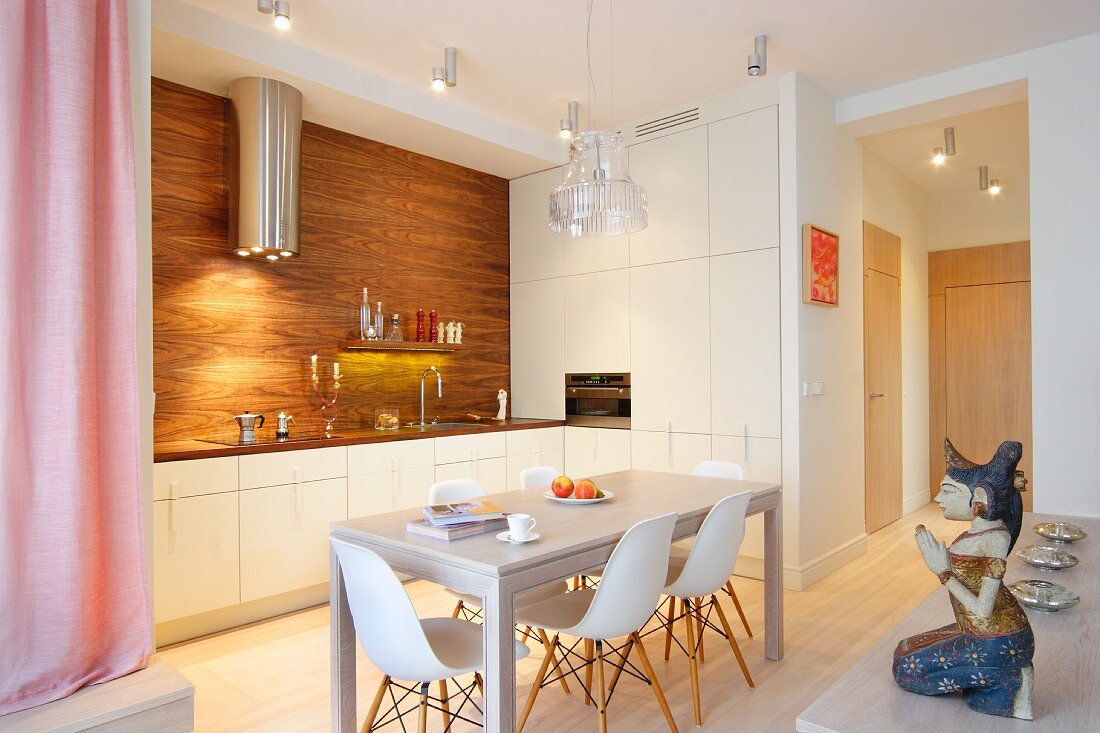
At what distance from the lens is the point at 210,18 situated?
3363 mm

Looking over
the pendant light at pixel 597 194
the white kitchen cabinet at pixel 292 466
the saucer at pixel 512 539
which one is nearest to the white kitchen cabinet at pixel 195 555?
the white kitchen cabinet at pixel 292 466

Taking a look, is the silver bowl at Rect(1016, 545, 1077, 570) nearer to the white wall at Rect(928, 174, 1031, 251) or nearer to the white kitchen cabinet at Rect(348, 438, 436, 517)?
the white kitchen cabinet at Rect(348, 438, 436, 517)

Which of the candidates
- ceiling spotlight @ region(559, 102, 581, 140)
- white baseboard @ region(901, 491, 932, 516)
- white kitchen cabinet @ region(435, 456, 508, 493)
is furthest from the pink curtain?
white baseboard @ region(901, 491, 932, 516)

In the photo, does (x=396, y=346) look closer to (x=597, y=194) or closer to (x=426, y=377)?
(x=426, y=377)

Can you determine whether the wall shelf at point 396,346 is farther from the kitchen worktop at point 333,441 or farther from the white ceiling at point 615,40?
the white ceiling at point 615,40

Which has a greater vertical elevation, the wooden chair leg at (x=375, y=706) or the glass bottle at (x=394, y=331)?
the glass bottle at (x=394, y=331)

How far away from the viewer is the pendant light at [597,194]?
3086mm

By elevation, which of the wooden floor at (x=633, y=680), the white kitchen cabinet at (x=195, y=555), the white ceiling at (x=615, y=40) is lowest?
the wooden floor at (x=633, y=680)

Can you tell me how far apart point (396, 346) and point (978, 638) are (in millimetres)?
3902

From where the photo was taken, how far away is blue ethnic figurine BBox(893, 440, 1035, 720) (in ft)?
3.58

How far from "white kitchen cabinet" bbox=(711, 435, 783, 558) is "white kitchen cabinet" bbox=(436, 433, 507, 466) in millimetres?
1408

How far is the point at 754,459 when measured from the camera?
429 cm

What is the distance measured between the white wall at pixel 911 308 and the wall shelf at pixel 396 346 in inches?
141

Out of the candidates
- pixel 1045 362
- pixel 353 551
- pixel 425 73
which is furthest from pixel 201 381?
pixel 1045 362
